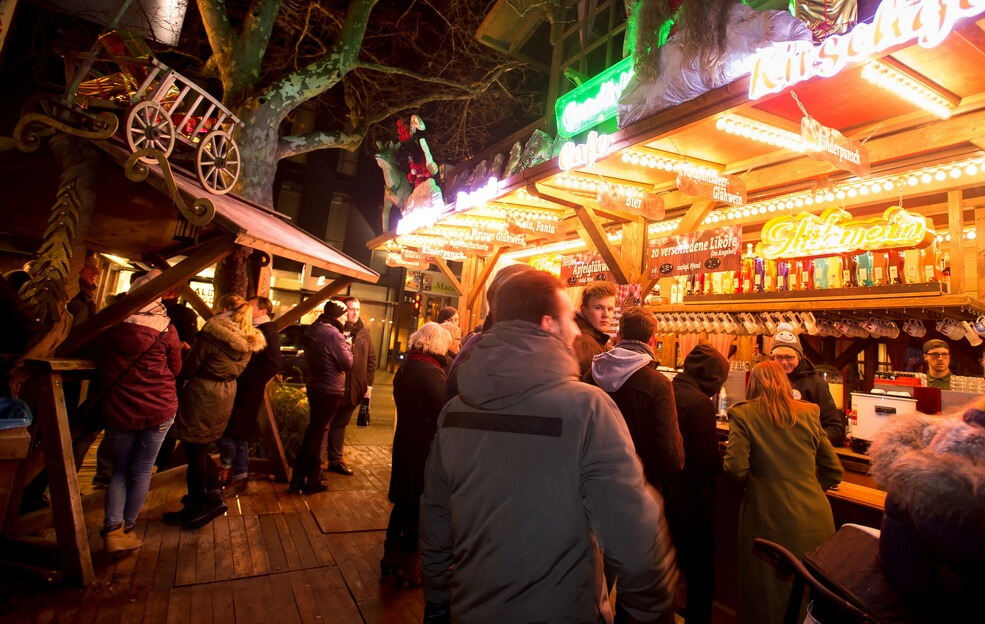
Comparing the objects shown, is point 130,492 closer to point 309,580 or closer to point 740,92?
point 309,580

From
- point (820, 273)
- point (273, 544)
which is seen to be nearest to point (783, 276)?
point (820, 273)

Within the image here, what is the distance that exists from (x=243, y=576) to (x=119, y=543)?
1.06 m

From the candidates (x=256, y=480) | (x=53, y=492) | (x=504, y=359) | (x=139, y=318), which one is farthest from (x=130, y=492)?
(x=504, y=359)

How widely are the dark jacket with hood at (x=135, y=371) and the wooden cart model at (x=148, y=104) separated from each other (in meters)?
1.39

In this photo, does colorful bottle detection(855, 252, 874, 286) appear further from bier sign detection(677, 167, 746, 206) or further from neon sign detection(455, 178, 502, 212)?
neon sign detection(455, 178, 502, 212)

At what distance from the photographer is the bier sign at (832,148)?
3590mm

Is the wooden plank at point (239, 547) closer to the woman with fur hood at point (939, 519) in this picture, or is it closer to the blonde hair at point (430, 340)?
the blonde hair at point (430, 340)

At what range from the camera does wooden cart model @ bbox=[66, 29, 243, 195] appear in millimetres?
4180

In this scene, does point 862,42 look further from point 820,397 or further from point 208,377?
point 208,377

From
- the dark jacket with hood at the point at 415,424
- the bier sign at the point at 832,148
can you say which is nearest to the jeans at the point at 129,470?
the dark jacket with hood at the point at 415,424

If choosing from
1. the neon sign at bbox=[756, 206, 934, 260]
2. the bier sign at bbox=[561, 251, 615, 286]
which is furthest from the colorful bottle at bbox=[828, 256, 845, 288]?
the bier sign at bbox=[561, 251, 615, 286]

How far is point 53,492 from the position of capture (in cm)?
338

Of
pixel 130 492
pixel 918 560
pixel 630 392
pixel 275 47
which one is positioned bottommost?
pixel 130 492

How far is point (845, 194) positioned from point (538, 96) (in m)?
9.68
